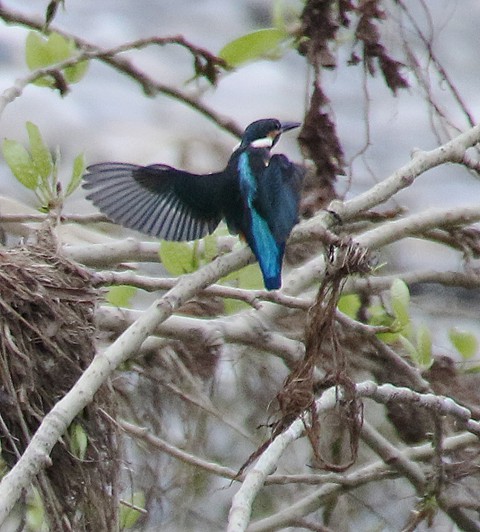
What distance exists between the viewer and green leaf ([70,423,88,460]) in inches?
86.8

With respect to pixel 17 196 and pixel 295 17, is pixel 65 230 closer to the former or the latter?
pixel 295 17

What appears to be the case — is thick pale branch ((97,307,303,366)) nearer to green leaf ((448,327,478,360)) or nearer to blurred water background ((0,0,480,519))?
green leaf ((448,327,478,360))

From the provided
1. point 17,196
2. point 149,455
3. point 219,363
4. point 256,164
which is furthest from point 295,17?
point 17,196

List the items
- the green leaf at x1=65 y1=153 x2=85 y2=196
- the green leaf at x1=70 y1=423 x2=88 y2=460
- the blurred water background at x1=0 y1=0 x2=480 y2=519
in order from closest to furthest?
the green leaf at x1=70 y1=423 x2=88 y2=460
the green leaf at x1=65 y1=153 x2=85 y2=196
the blurred water background at x1=0 y1=0 x2=480 y2=519

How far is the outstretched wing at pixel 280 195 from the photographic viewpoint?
2609 mm

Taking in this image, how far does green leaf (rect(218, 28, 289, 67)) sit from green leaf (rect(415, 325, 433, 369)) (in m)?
0.67

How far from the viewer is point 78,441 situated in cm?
222

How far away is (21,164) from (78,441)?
552mm

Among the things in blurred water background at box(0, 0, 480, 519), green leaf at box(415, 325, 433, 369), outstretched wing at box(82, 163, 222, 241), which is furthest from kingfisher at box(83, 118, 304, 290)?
blurred water background at box(0, 0, 480, 519)

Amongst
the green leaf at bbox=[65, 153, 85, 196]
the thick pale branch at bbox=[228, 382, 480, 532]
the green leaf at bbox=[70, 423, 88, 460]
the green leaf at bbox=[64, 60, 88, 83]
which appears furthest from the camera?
the green leaf at bbox=[64, 60, 88, 83]

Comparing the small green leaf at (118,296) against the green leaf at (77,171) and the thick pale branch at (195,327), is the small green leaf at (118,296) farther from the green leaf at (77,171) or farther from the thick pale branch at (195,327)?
the green leaf at (77,171)

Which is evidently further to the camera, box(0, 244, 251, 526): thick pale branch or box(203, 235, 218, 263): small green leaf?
box(203, 235, 218, 263): small green leaf

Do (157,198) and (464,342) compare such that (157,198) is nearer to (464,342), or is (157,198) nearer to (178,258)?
(178,258)

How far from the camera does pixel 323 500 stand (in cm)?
322
